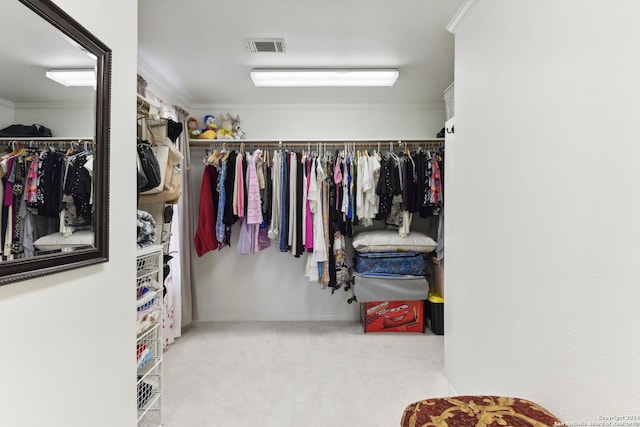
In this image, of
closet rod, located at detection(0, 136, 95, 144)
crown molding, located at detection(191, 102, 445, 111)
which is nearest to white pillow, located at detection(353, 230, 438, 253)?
crown molding, located at detection(191, 102, 445, 111)

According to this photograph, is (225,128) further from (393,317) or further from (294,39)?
(393,317)

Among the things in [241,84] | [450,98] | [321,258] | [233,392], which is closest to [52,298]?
[233,392]

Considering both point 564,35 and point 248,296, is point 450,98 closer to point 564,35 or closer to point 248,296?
point 564,35

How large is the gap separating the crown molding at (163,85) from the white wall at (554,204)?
238cm

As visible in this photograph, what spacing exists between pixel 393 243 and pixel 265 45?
207 centimetres

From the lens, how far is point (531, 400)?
4.04ft

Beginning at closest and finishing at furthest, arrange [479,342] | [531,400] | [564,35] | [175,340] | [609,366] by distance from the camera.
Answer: [609,366], [564,35], [531,400], [479,342], [175,340]

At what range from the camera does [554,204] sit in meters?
1.12

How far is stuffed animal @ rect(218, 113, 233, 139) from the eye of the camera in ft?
10.8

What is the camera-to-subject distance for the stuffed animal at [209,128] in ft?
10.7

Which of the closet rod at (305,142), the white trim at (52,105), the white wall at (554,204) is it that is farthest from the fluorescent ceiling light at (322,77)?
the white trim at (52,105)

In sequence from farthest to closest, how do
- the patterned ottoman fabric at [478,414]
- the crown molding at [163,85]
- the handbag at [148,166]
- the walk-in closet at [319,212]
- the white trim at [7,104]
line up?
the crown molding at [163,85]
the handbag at [148,166]
the patterned ottoman fabric at [478,414]
the walk-in closet at [319,212]
the white trim at [7,104]

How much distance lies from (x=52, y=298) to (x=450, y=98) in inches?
117

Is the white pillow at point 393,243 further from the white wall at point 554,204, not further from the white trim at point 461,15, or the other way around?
Answer: the white trim at point 461,15
